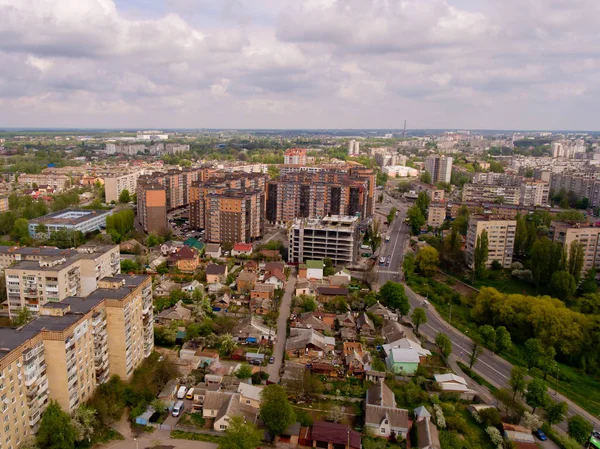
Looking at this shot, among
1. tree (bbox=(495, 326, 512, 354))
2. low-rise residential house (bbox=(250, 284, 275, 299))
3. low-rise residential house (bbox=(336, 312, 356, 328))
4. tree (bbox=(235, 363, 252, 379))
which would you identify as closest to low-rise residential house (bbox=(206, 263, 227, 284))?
low-rise residential house (bbox=(250, 284, 275, 299))

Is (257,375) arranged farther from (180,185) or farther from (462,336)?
(180,185)

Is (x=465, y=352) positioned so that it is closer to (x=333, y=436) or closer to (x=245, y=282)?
(x=333, y=436)

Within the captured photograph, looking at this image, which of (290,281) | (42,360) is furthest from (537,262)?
(42,360)

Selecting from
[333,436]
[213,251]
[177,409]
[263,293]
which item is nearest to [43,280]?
[177,409]

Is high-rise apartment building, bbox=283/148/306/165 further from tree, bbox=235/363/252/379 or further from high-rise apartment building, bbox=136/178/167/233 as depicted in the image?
tree, bbox=235/363/252/379

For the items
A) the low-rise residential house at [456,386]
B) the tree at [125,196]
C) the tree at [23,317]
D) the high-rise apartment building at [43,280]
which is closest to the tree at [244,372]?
the low-rise residential house at [456,386]
